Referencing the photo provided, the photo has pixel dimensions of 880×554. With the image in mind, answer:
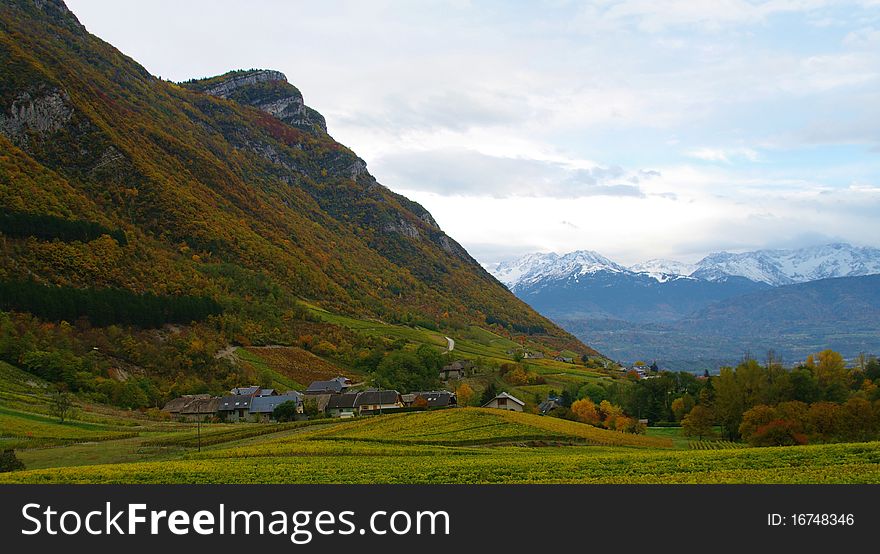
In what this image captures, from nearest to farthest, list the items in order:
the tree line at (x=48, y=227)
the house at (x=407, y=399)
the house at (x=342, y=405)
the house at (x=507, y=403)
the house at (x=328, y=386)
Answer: the house at (x=342, y=405), the house at (x=507, y=403), the house at (x=407, y=399), the house at (x=328, y=386), the tree line at (x=48, y=227)

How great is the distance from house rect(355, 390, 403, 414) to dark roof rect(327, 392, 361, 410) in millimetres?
713

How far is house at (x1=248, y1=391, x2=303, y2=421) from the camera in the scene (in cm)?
10725

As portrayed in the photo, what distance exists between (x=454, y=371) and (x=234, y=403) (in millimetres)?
65424

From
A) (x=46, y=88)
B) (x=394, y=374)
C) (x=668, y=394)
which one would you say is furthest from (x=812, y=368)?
(x=46, y=88)

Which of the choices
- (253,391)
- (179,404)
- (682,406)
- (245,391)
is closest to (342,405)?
(253,391)

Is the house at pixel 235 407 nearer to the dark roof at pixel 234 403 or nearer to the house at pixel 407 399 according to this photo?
the dark roof at pixel 234 403

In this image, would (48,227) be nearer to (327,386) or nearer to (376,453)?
(327,386)

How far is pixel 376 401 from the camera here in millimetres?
113438

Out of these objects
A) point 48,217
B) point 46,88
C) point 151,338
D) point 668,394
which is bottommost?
point 668,394

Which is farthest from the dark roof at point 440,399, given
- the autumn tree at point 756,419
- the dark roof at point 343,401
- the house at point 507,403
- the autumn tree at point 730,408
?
the autumn tree at point 756,419

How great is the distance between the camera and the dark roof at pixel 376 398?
373 feet

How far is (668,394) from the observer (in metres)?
128
